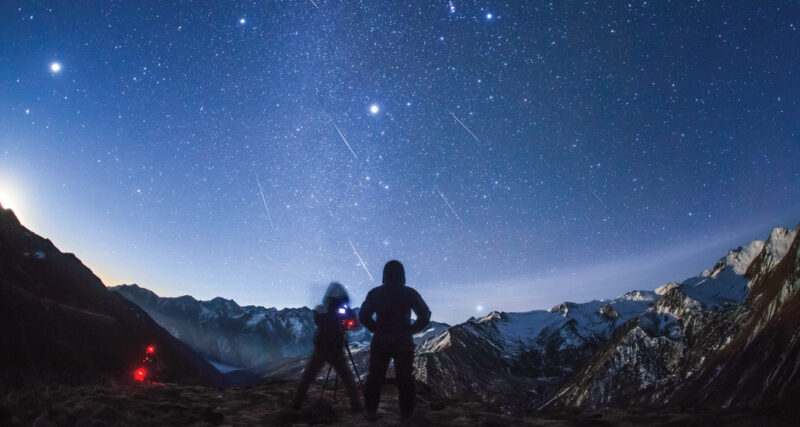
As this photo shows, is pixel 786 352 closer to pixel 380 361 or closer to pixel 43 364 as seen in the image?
pixel 380 361

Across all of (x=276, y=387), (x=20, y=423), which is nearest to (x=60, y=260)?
(x=276, y=387)

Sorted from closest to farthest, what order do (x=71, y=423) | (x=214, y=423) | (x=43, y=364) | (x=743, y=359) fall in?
(x=71, y=423) < (x=214, y=423) < (x=43, y=364) < (x=743, y=359)

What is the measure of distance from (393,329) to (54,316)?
11989 centimetres

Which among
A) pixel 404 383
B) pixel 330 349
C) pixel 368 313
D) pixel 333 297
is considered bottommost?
pixel 404 383

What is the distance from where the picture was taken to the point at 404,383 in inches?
295

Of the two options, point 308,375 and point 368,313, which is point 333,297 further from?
point 368,313

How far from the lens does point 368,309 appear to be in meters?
7.99

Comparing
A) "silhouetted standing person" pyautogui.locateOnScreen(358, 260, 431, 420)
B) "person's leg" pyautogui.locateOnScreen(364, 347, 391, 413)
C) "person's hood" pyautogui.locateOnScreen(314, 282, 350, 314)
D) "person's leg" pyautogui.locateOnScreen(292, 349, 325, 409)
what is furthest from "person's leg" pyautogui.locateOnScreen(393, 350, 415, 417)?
"person's hood" pyautogui.locateOnScreen(314, 282, 350, 314)

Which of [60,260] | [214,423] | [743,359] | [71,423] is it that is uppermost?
[60,260]

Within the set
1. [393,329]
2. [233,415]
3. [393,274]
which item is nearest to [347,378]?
[393,329]

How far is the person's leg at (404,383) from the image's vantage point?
7465mm

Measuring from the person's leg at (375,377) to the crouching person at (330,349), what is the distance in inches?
53.3

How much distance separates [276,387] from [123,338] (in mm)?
129097

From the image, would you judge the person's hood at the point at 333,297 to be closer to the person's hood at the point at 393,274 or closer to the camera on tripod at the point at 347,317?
the camera on tripod at the point at 347,317
